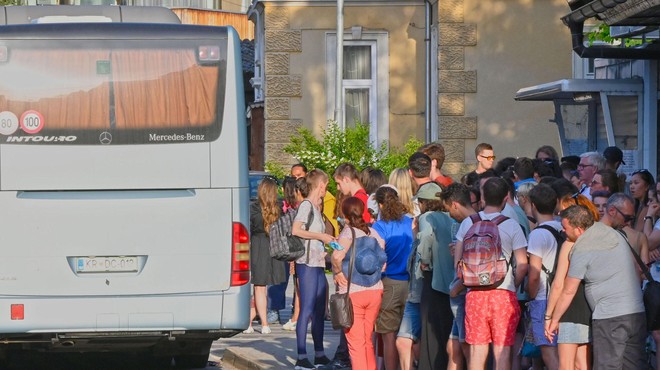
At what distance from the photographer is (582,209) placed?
9820 millimetres

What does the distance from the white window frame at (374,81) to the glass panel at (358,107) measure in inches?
3.6

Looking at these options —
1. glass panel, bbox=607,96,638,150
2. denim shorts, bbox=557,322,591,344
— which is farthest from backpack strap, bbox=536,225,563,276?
glass panel, bbox=607,96,638,150

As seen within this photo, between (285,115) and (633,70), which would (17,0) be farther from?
(633,70)

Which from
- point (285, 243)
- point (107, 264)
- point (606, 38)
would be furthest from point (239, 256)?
point (606, 38)

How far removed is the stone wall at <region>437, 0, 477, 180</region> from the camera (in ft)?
86.3

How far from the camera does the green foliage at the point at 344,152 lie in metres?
25.6

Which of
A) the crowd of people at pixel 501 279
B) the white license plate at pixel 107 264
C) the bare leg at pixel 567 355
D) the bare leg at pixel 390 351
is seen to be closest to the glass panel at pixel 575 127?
the crowd of people at pixel 501 279

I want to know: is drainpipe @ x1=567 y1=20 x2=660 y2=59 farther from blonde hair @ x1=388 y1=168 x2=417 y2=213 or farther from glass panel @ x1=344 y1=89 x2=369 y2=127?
glass panel @ x1=344 y1=89 x2=369 y2=127

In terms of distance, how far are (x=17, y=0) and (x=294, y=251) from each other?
25092 millimetres

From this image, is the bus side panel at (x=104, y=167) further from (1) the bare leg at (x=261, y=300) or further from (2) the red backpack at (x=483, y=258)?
(1) the bare leg at (x=261, y=300)

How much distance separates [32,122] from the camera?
463 inches

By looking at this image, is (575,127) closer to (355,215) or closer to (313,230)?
(313,230)

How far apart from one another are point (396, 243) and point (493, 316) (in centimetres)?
175

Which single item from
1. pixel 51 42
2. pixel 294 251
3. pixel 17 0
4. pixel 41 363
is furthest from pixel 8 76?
pixel 17 0
